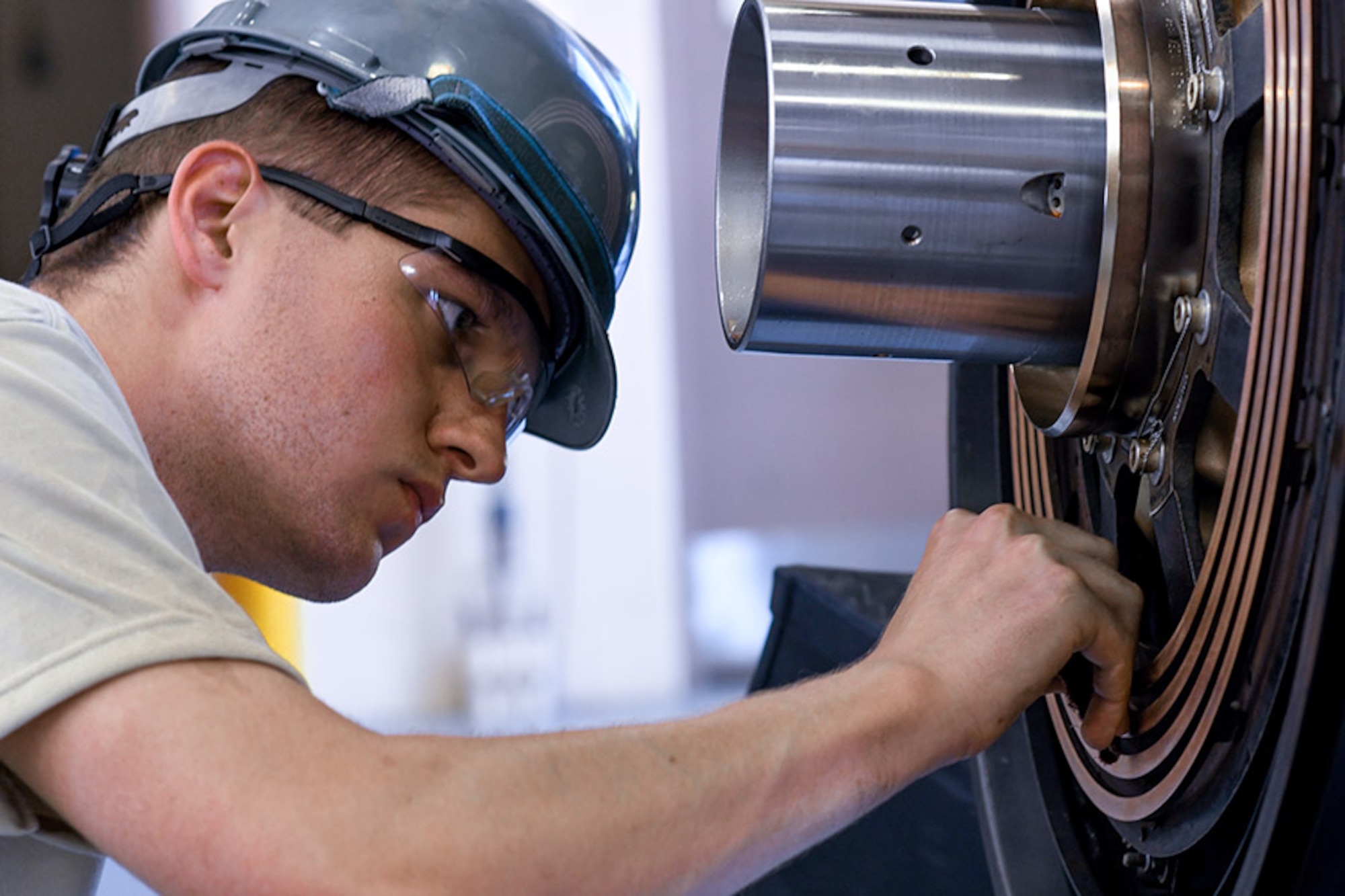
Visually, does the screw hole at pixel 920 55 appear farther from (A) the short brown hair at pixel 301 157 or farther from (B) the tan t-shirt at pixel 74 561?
(B) the tan t-shirt at pixel 74 561

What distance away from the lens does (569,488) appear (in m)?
3.65

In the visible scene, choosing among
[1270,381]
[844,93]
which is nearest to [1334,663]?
[1270,381]

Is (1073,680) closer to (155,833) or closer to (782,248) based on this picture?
(782,248)

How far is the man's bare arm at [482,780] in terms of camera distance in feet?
2.03

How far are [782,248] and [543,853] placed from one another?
0.36 meters

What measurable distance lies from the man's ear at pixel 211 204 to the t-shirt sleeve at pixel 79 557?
0.80 ft

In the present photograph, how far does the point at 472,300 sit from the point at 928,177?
0.36 m

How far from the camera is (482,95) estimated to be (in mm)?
1018

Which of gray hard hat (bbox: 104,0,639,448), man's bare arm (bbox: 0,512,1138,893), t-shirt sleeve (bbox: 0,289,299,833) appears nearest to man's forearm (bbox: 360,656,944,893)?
man's bare arm (bbox: 0,512,1138,893)

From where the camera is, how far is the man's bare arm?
0.62 metres

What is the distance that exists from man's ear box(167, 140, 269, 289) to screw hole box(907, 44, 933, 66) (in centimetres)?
46

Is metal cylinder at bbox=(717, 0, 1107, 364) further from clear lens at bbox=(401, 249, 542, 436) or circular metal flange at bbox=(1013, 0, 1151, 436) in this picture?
clear lens at bbox=(401, 249, 542, 436)

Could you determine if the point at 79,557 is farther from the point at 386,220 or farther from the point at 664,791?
the point at 386,220

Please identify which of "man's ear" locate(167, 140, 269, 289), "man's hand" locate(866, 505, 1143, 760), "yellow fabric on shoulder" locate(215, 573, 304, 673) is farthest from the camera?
"yellow fabric on shoulder" locate(215, 573, 304, 673)
